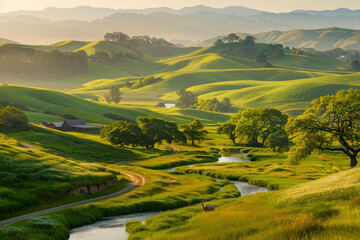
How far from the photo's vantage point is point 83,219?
140 ft

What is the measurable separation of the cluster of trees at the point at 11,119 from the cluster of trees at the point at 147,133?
28462 millimetres

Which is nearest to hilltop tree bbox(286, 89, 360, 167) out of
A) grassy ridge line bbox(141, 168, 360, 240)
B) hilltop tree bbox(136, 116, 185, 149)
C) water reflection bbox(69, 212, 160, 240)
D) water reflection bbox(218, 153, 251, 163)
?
grassy ridge line bbox(141, 168, 360, 240)

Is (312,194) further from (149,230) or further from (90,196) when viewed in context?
(90,196)

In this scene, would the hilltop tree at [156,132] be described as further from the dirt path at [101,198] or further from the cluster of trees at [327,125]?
the cluster of trees at [327,125]

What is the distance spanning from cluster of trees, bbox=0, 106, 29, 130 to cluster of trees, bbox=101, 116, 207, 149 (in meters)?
28.5

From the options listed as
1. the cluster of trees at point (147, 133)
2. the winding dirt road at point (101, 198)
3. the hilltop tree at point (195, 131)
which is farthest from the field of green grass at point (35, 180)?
the hilltop tree at point (195, 131)

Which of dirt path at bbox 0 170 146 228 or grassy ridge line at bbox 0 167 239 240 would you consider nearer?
grassy ridge line at bbox 0 167 239 240

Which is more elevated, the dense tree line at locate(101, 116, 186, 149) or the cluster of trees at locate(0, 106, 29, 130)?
the cluster of trees at locate(0, 106, 29, 130)

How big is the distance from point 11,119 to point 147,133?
48403 millimetres

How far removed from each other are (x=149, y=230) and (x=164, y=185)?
30.0m

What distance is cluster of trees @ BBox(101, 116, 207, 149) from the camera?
130m

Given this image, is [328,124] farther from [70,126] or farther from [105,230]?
[70,126]

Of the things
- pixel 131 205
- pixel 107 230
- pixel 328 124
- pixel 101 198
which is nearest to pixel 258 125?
pixel 328 124

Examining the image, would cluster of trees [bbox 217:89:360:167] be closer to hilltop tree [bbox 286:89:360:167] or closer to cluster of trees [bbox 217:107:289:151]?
hilltop tree [bbox 286:89:360:167]
